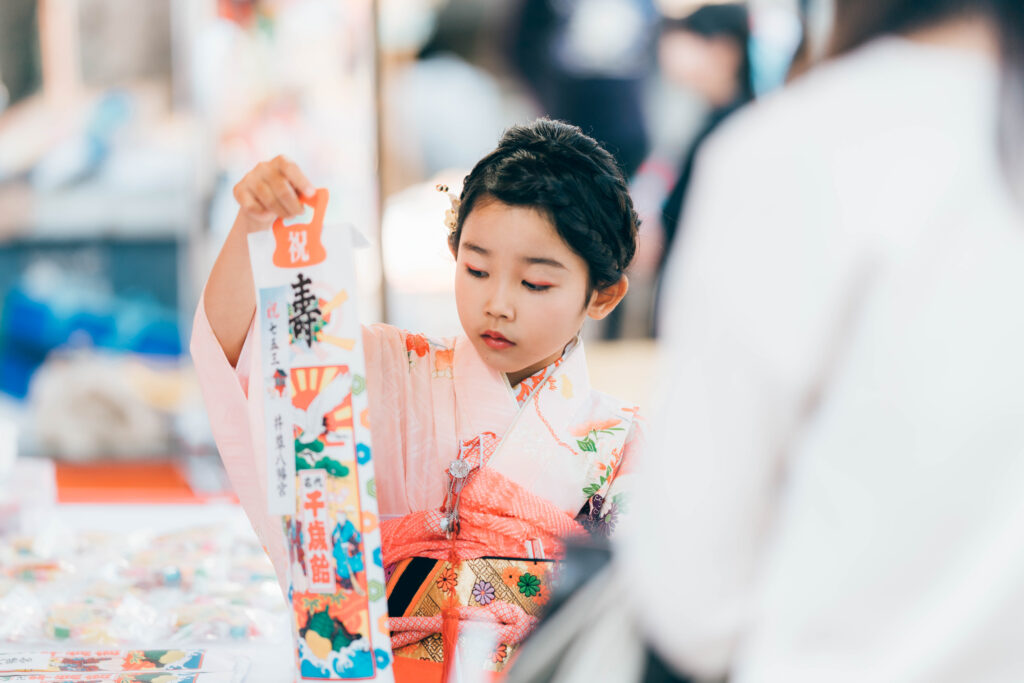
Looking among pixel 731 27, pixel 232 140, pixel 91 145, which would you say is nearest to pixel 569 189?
pixel 731 27

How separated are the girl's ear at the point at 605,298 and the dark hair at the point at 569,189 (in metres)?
0.02

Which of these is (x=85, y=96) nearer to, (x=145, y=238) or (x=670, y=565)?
Result: (x=145, y=238)

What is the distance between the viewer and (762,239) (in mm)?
596

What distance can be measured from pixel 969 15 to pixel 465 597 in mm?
915

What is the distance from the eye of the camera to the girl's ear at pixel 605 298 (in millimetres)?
1365

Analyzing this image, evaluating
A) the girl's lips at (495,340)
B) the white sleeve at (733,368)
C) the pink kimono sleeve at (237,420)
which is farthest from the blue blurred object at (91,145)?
the white sleeve at (733,368)

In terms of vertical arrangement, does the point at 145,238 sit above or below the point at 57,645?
above

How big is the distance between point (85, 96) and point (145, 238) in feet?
1.97

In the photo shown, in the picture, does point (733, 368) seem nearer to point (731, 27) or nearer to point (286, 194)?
point (286, 194)

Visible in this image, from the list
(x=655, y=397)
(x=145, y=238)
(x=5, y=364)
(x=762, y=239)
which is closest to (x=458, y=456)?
(x=655, y=397)

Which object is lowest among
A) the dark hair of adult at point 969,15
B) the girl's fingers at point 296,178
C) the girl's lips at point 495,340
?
the girl's lips at point 495,340

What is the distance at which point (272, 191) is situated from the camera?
3.48ft

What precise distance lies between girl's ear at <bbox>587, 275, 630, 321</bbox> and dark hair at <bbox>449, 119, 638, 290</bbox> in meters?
0.02

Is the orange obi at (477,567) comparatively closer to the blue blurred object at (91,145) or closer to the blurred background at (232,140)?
the blurred background at (232,140)
